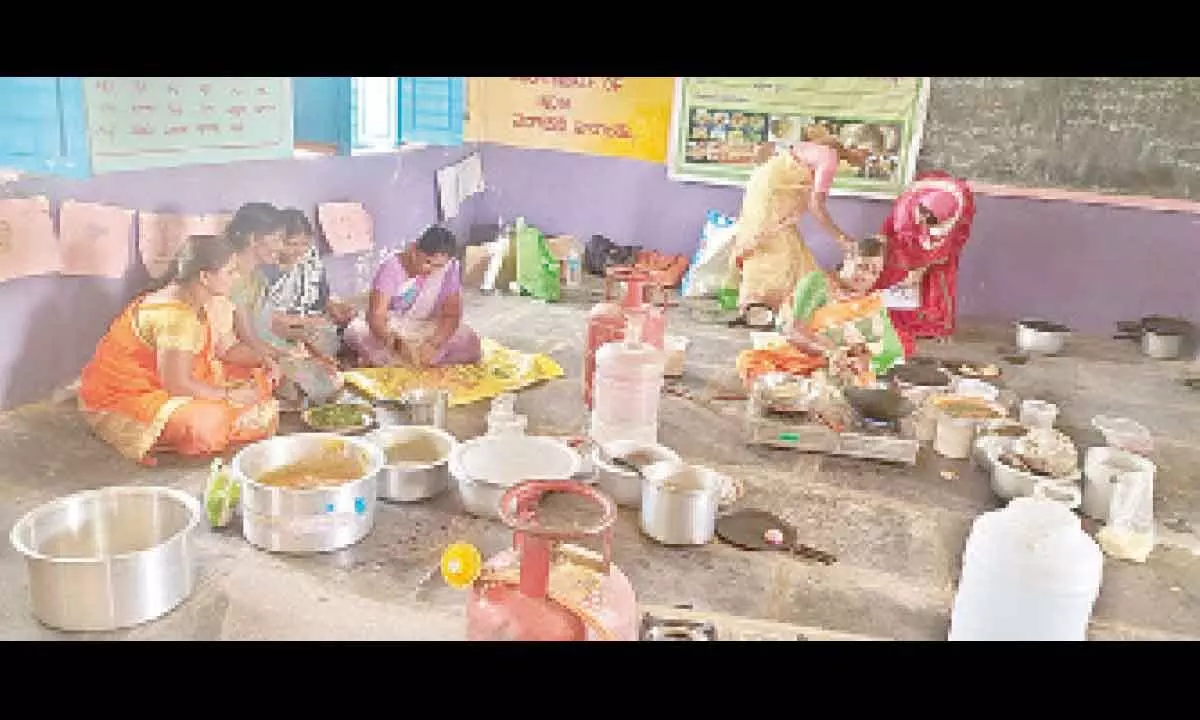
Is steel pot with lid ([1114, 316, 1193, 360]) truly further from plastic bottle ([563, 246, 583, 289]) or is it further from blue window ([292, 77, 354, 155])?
blue window ([292, 77, 354, 155])

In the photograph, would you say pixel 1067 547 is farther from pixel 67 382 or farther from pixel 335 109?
pixel 335 109

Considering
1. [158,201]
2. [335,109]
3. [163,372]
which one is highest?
[335,109]

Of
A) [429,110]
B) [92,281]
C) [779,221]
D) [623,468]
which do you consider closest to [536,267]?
[429,110]

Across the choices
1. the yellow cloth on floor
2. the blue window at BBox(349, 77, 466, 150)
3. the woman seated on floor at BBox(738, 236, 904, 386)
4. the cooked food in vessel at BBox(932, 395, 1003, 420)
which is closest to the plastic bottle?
the blue window at BBox(349, 77, 466, 150)

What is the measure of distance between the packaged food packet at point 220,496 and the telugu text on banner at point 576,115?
3.74 m

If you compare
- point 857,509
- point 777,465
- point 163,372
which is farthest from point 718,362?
point 163,372

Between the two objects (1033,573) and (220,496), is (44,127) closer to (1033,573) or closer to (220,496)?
(220,496)

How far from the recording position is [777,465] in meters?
→ 3.45

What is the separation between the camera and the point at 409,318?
4.25 meters

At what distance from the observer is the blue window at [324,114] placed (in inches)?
186

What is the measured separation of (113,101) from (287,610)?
1973 millimetres

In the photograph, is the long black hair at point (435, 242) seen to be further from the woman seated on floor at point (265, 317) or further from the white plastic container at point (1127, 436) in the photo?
the white plastic container at point (1127, 436)

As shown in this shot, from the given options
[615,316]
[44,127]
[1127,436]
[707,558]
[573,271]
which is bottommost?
[707,558]

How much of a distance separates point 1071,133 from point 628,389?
138 inches
